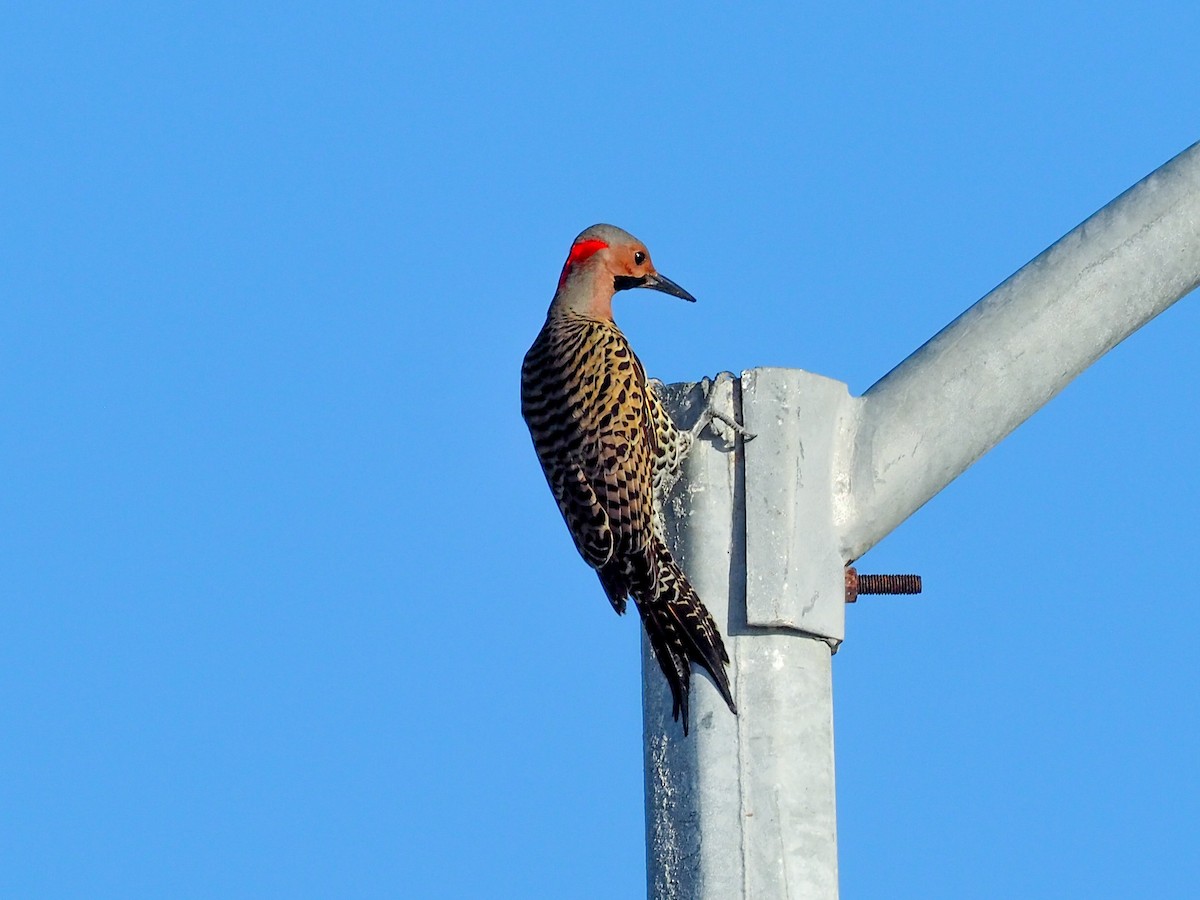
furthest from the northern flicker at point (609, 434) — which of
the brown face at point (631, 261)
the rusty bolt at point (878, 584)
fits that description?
the rusty bolt at point (878, 584)

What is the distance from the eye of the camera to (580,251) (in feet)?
15.9

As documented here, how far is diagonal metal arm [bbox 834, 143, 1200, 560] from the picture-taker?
2814 mm

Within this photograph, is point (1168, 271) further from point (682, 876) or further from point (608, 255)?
point (608, 255)

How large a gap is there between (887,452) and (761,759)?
54cm

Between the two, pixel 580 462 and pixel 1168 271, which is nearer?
pixel 1168 271

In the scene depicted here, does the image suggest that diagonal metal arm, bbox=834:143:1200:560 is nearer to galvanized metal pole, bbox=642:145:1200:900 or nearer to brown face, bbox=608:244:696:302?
galvanized metal pole, bbox=642:145:1200:900

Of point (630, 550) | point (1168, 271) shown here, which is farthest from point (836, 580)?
point (630, 550)

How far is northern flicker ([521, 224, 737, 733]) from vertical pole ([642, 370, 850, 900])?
76mm

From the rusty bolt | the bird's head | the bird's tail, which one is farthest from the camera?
the bird's head

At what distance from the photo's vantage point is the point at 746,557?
110 inches

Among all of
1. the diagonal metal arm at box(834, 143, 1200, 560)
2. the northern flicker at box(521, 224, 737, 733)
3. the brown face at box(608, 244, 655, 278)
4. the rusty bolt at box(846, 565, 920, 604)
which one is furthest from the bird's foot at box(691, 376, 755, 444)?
the brown face at box(608, 244, 655, 278)

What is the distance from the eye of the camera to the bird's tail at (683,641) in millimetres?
2656

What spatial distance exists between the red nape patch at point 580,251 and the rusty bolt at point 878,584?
1.90 meters

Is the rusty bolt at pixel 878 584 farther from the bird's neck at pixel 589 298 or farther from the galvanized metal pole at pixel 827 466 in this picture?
the bird's neck at pixel 589 298
